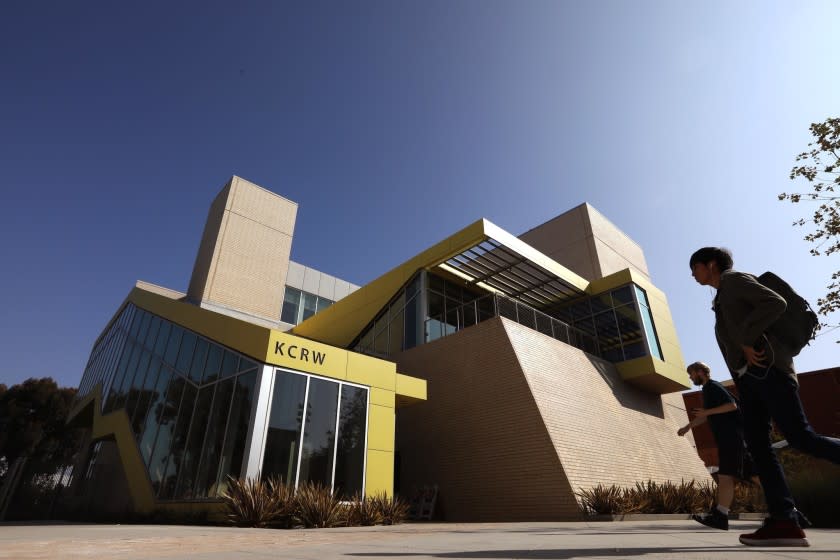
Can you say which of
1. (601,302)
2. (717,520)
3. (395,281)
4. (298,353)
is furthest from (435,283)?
(717,520)

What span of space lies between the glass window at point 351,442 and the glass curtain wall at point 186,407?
6.90 feet

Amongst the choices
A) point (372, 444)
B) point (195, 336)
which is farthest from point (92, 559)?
point (195, 336)

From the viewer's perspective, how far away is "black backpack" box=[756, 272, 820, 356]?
2.98 metres

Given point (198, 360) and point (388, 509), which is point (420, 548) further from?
point (198, 360)

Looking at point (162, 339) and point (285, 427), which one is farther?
point (162, 339)

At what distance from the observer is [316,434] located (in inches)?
386

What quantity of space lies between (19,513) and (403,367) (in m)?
23.6

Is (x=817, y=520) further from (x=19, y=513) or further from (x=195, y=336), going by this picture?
(x=19, y=513)

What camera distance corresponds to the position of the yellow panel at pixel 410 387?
12102 mm

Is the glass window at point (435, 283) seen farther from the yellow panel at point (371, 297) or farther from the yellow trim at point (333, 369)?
the yellow trim at point (333, 369)

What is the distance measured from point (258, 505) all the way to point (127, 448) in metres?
9.20

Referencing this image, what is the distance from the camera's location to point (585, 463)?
39.0 feet

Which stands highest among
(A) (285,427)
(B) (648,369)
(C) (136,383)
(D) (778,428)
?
(B) (648,369)

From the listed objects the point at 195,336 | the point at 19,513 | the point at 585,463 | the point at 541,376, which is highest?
the point at 195,336
